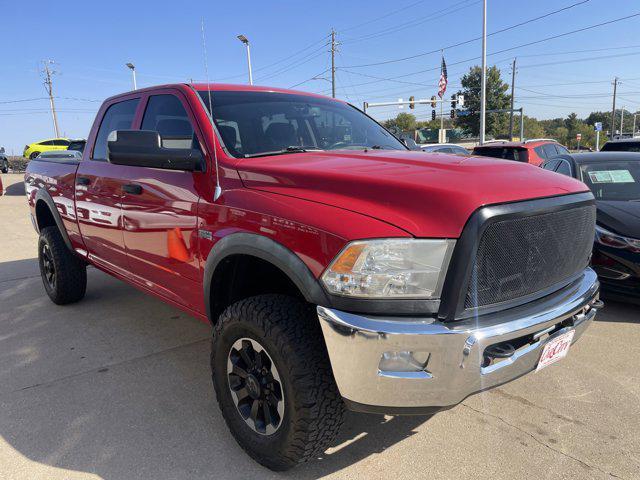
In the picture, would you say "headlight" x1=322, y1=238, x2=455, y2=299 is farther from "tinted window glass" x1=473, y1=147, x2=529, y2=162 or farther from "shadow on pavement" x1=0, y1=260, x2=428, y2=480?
"tinted window glass" x1=473, y1=147, x2=529, y2=162

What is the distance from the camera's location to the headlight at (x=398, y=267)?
1.89m

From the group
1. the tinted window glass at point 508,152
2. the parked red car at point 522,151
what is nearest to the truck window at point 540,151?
the parked red car at point 522,151

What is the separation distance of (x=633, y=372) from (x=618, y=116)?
11887 cm

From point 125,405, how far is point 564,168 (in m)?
5.01

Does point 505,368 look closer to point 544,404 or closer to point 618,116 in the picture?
point 544,404

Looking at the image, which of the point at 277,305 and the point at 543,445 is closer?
the point at 277,305

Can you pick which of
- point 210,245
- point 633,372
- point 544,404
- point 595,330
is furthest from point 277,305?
point 595,330

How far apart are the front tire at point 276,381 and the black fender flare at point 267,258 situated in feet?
0.61

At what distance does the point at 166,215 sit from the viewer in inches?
116

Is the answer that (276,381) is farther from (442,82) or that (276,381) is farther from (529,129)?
(529,129)

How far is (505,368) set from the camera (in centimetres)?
202

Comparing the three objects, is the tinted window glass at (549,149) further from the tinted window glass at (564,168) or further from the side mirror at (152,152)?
the side mirror at (152,152)

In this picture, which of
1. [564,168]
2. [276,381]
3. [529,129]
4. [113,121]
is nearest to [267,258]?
[276,381]

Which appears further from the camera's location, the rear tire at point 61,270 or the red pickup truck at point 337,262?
the rear tire at point 61,270
